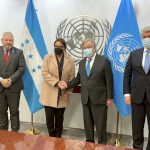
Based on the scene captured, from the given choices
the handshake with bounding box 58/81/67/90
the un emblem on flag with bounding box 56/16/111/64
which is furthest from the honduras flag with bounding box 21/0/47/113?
the handshake with bounding box 58/81/67/90

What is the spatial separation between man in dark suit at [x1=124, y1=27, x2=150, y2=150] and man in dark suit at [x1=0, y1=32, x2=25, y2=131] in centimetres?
148

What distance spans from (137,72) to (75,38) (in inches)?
60.9

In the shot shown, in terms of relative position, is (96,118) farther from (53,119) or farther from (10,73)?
(10,73)

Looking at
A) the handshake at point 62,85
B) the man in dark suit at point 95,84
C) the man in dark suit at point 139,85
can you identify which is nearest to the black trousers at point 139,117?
the man in dark suit at point 139,85

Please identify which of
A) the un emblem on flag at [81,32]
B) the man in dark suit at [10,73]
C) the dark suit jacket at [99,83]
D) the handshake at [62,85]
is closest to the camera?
the dark suit jacket at [99,83]

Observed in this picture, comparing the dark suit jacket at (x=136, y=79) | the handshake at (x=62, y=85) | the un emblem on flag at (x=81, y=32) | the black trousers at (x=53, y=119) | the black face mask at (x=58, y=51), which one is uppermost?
the un emblem on flag at (x=81, y=32)

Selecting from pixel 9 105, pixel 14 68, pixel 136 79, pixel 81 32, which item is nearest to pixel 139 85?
pixel 136 79

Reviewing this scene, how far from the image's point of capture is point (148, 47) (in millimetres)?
2916

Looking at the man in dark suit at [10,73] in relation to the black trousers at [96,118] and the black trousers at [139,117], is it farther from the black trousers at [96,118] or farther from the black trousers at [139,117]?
the black trousers at [139,117]

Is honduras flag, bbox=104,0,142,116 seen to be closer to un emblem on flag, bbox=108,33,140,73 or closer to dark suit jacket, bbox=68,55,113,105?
un emblem on flag, bbox=108,33,140,73

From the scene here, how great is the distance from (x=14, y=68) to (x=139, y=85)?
5.55ft

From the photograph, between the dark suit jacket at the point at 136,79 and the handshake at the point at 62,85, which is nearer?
the dark suit jacket at the point at 136,79

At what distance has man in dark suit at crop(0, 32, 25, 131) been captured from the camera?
3615mm

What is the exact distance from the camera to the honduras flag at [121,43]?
3574 millimetres
